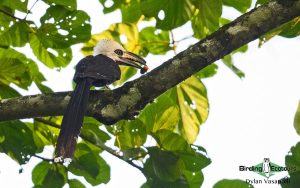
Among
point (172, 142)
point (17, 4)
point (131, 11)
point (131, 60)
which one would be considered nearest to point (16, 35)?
point (17, 4)

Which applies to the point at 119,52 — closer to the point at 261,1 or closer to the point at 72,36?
the point at 72,36

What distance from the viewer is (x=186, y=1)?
4.84m

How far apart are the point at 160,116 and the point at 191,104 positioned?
0.87m

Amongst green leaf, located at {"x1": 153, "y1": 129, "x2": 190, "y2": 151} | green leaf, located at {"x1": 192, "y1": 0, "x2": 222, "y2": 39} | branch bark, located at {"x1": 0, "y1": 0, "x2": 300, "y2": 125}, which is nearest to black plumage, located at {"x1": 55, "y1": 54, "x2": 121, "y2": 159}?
branch bark, located at {"x1": 0, "y1": 0, "x2": 300, "y2": 125}

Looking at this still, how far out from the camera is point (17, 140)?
468 centimetres

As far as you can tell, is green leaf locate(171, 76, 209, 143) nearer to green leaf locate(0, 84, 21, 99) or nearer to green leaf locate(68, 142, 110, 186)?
green leaf locate(68, 142, 110, 186)

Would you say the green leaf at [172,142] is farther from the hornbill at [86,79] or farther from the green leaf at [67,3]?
the green leaf at [67,3]

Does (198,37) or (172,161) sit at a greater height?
(198,37)

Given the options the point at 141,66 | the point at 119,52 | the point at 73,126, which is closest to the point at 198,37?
the point at 141,66

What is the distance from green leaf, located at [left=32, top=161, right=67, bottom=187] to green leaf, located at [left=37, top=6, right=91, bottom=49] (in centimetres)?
108

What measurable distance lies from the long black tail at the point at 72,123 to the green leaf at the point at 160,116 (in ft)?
1.80

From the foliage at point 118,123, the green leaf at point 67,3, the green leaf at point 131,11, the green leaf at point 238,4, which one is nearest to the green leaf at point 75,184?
the foliage at point 118,123

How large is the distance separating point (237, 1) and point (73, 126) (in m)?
1.96

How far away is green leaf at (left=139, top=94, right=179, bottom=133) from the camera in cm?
453
